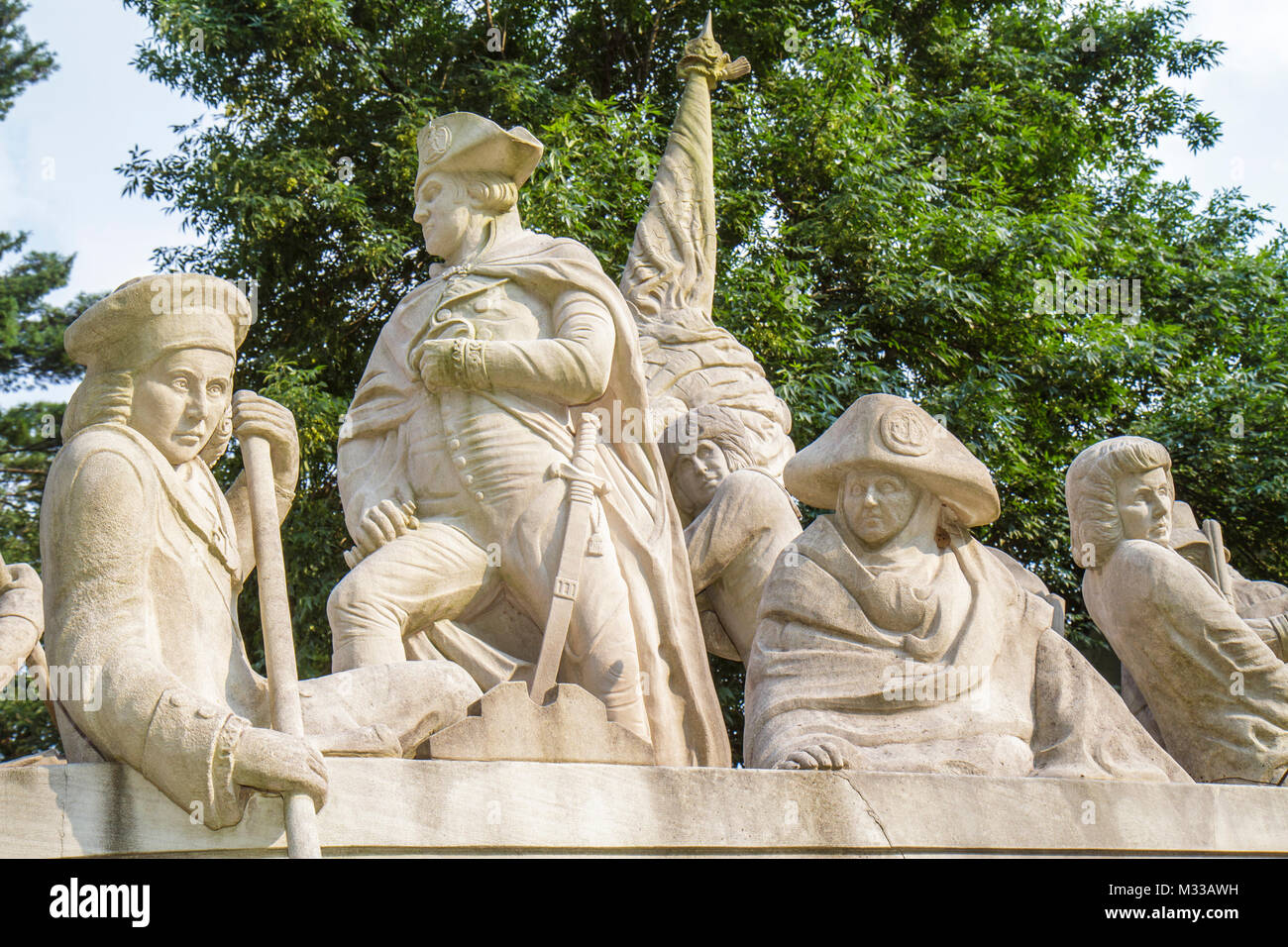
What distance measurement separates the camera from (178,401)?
212 inches

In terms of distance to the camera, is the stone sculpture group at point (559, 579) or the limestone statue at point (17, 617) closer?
the stone sculpture group at point (559, 579)

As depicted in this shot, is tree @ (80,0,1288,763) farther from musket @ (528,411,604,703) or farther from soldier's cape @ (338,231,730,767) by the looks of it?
musket @ (528,411,604,703)

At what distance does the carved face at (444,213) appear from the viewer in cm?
714

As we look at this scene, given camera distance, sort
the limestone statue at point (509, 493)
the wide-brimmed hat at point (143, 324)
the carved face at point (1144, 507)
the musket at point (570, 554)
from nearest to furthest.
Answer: the wide-brimmed hat at point (143, 324) < the musket at point (570, 554) < the limestone statue at point (509, 493) < the carved face at point (1144, 507)

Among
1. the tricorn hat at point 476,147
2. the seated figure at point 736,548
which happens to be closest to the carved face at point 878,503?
Result: the seated figure at point 736,548

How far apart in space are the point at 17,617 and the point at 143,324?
169 centimetres

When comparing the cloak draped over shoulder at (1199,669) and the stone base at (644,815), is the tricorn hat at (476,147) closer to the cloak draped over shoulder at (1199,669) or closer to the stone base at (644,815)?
the stone base at (644,815)

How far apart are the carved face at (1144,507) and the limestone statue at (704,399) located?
4.63 feet

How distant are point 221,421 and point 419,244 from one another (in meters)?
8.52

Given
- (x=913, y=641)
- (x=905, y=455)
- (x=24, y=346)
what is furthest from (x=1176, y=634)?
(x=24, y=346)

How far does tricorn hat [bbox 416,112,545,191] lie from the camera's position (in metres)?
7.12

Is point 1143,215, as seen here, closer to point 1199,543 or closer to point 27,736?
point 1199,543

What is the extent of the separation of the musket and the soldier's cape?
82 mm

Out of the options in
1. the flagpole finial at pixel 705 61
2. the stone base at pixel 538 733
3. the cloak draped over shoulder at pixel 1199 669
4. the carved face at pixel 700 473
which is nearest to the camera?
the stone base at pixel 538 733
